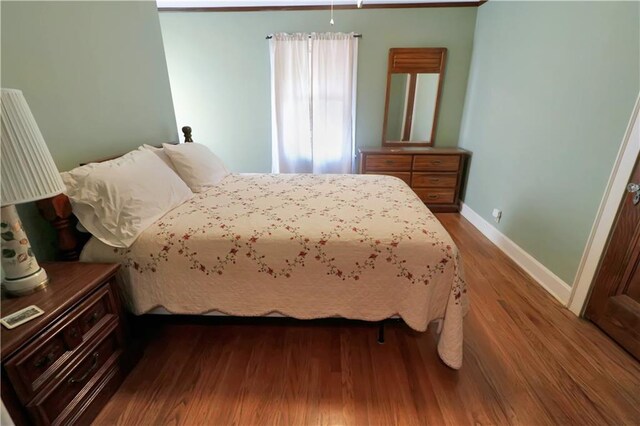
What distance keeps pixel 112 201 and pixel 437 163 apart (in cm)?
317

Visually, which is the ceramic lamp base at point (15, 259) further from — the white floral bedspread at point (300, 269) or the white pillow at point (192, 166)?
the white pillow at point (192, 166)

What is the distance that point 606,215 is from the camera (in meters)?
Answer: 1.65

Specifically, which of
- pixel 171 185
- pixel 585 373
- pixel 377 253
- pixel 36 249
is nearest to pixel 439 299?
pixel 377 253

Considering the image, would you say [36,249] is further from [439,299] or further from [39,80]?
A: [439,299]

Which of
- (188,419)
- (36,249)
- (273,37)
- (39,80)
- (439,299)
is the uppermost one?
(273,37)

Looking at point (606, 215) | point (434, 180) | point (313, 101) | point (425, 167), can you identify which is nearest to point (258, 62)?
point (313, 101)

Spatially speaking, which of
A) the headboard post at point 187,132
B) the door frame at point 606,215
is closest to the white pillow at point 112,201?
the headboard post at point 187,132

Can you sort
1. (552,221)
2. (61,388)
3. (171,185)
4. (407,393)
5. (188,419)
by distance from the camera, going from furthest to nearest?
(552,221) < (171,185) < (407,393) < (188,419) < (61,388)

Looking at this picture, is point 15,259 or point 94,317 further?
point 94,317

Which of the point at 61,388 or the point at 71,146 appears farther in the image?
the point at 71,146

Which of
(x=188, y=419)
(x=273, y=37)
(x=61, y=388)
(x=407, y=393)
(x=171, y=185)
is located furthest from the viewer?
(x=273, y=37)

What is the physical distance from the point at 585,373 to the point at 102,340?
7.50 ft

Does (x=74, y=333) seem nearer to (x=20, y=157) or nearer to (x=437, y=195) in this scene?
(x=20, y=157)

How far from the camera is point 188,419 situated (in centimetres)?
122
